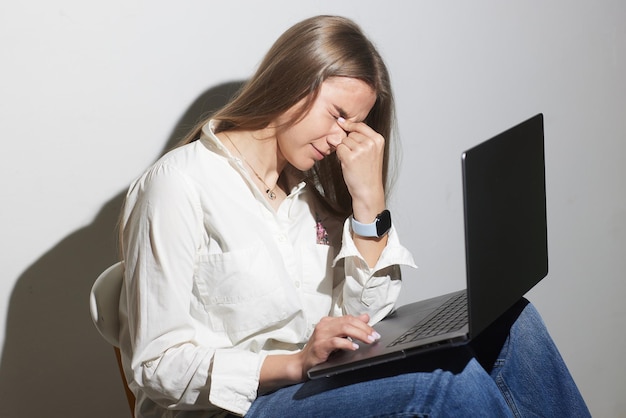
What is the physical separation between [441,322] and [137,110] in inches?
24.0

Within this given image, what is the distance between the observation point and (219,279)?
139cm

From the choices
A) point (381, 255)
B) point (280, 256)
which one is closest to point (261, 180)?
point (280, 256)

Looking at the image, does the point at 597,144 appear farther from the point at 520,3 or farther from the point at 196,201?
the point at 196,201

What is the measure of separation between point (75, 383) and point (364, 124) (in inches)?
26.1

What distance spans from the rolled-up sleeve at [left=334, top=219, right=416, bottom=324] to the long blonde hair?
9.6 inches

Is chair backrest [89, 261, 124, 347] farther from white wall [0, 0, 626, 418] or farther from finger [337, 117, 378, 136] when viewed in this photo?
finger [337, 117, 378, 136]

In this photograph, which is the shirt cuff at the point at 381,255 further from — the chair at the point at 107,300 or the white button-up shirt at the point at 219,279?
the chair at the point at 107,300

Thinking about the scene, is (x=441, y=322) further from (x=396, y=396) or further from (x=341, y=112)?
(x=341, y=112)

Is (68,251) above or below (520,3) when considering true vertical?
below

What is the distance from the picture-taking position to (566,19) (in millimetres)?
2307

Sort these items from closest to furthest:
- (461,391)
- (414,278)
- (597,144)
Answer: (461,391) < (414,278) < (597,144)

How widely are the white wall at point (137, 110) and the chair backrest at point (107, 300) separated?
0.17m

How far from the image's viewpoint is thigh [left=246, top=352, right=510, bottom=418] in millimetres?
1148

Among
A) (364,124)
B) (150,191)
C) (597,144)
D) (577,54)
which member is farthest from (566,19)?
(150,191)
